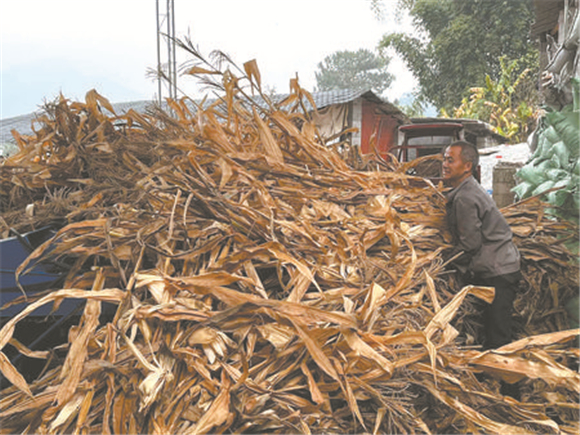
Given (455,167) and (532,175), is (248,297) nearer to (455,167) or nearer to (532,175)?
(455,167)

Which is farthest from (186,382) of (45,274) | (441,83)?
(441,83)

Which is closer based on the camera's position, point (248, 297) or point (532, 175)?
point (248, 297)

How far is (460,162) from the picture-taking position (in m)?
2.37

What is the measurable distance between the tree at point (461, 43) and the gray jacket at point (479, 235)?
2126 cm

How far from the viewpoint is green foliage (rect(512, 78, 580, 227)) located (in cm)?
237

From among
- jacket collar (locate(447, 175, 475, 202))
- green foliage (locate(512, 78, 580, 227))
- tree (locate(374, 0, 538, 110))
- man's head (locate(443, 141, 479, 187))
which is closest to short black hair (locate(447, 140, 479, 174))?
man's head (locate(443, 141, 479, 187))

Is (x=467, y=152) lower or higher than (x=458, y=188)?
higher

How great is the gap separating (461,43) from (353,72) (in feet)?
103

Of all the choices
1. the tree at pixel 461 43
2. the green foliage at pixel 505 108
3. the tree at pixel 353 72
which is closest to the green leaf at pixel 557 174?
the green foliage at pixel 505 108

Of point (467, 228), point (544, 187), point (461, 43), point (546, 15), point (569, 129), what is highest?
point (461, 43)

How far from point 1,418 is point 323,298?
1.04 m

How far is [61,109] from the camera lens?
7.23ft

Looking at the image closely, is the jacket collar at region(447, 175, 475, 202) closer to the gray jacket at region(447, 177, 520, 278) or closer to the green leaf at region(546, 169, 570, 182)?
the gray jacket at region(447, 177, 520, 278)

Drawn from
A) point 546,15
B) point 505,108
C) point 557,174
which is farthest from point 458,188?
point 505,108
